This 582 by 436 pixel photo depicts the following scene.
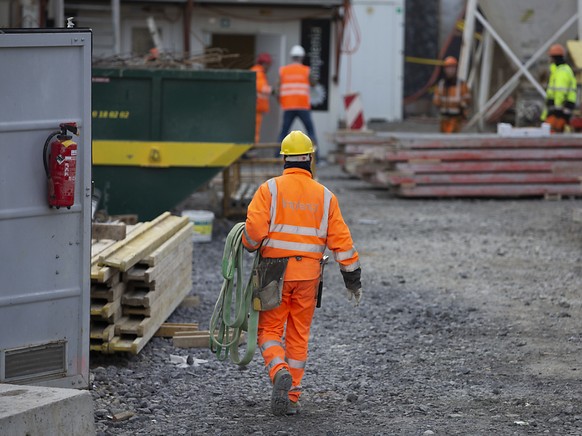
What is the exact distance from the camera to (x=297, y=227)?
6797 millimetres

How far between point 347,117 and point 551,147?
20.5ft

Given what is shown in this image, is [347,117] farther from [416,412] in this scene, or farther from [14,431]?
[14,431]

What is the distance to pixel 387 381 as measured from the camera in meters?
7.43

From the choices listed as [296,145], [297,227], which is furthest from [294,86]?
[297,227]

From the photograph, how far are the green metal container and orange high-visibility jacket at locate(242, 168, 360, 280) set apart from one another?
579cm

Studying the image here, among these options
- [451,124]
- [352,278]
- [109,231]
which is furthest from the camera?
[451,124]

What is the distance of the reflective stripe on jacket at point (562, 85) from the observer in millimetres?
17766

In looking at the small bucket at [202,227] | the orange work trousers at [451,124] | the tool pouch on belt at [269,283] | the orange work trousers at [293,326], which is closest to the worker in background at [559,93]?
the orange work trousers at [451,124]

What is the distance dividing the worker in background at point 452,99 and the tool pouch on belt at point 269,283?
14086 mm

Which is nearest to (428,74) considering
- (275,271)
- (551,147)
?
(551,147)

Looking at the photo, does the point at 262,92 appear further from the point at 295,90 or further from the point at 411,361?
the point at 411,361

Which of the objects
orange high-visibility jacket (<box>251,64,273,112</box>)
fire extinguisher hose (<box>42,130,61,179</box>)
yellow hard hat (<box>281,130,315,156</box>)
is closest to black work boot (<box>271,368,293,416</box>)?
yellow hard hat (<box>281,130,315,156</box>)

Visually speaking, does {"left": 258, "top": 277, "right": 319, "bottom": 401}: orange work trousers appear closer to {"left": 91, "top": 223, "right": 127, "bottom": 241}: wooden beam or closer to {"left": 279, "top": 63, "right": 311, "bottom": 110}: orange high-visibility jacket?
{"left": 91, "top": 223, "right": 127, "bottom": 241}: wooden beam

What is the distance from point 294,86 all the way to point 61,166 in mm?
13154
